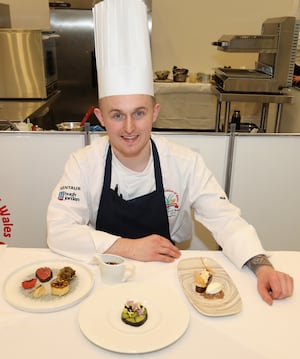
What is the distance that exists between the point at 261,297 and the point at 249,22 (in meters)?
4.32

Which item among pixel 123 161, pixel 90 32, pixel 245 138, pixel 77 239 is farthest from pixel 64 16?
pixel 77 239

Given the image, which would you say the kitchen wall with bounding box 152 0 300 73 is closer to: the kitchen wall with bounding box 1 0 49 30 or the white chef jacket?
the kitchen wall with bounding box 1 0 49 30

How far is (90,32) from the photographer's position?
408cm

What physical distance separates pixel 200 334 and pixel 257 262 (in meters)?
0.32

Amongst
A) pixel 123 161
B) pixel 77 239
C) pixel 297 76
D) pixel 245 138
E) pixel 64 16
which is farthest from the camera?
pixel 64 16

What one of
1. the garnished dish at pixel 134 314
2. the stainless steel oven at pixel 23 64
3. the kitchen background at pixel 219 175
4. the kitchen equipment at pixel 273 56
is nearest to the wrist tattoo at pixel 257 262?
the garnished dish at pixel 134 314

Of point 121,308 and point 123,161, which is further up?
point 123,161

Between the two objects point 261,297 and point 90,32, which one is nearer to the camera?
point 261,297

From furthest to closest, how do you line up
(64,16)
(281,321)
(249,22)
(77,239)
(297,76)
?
(249,22) → (64,16) → (297,76) → (77,239) → (281,321)

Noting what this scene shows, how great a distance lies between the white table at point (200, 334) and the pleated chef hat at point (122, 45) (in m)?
0.62

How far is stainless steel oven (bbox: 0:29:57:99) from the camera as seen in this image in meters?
3.08

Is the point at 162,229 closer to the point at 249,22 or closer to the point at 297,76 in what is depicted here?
the point at 297,76

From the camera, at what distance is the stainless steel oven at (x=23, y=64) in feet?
10.1

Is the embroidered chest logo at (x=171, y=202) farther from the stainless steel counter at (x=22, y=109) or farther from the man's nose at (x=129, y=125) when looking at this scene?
the stainless steel counter at (x=22, y=109)
